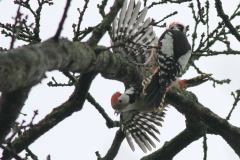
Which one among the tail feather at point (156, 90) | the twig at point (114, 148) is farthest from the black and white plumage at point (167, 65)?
the twig at point (114, 148)

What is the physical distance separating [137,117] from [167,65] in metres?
1.62

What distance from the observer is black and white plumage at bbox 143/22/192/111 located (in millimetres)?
4836

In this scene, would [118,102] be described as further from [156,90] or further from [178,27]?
[178,27]

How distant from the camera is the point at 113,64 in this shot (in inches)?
130

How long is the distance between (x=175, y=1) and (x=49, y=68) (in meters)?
2.61

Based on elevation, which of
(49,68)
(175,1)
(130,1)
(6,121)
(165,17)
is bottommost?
(49,68)

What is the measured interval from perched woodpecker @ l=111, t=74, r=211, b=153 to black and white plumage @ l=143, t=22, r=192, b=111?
Answer: 0.44 metres

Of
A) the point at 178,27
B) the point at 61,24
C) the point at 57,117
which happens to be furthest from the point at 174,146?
the point at 61,24

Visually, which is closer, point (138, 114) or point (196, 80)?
point (196, 80)

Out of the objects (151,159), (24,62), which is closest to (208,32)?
(151,159)

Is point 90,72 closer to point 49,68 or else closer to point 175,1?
point 49,68

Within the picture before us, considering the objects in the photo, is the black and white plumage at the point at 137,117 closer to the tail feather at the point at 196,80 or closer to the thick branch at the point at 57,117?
the tail feather at the point at 196,80

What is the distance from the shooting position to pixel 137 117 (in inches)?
256

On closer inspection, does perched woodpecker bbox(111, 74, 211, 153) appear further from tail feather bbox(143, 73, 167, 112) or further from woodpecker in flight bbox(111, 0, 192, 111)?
tail feather bbox(143, 73, 167, 112)
